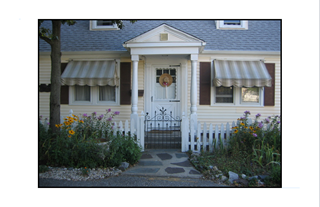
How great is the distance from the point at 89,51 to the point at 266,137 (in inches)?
244

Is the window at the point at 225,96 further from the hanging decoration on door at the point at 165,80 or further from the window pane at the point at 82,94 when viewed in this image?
the window pane at the point at 82,94

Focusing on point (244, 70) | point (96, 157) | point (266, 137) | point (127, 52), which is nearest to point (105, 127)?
point (96, 157)

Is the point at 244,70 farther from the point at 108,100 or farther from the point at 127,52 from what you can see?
the point at 108,100

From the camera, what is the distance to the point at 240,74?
743 cm

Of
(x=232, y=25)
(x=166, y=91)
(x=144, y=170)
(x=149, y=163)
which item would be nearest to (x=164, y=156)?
(x=149, y=163)

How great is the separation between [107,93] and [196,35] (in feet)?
12.9

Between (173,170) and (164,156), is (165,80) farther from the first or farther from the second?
(173,170)

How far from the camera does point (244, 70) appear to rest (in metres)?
7.54

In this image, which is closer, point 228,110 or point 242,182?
point 242,182

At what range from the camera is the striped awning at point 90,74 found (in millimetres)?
7418

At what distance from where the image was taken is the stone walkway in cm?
435

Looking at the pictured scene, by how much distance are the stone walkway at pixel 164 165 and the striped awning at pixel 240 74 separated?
9.98ft

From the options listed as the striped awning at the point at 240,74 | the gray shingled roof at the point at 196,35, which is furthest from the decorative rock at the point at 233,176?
the gray shingled roof at the point at 196,35

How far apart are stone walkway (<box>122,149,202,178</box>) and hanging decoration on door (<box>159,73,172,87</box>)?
286 centimetres
